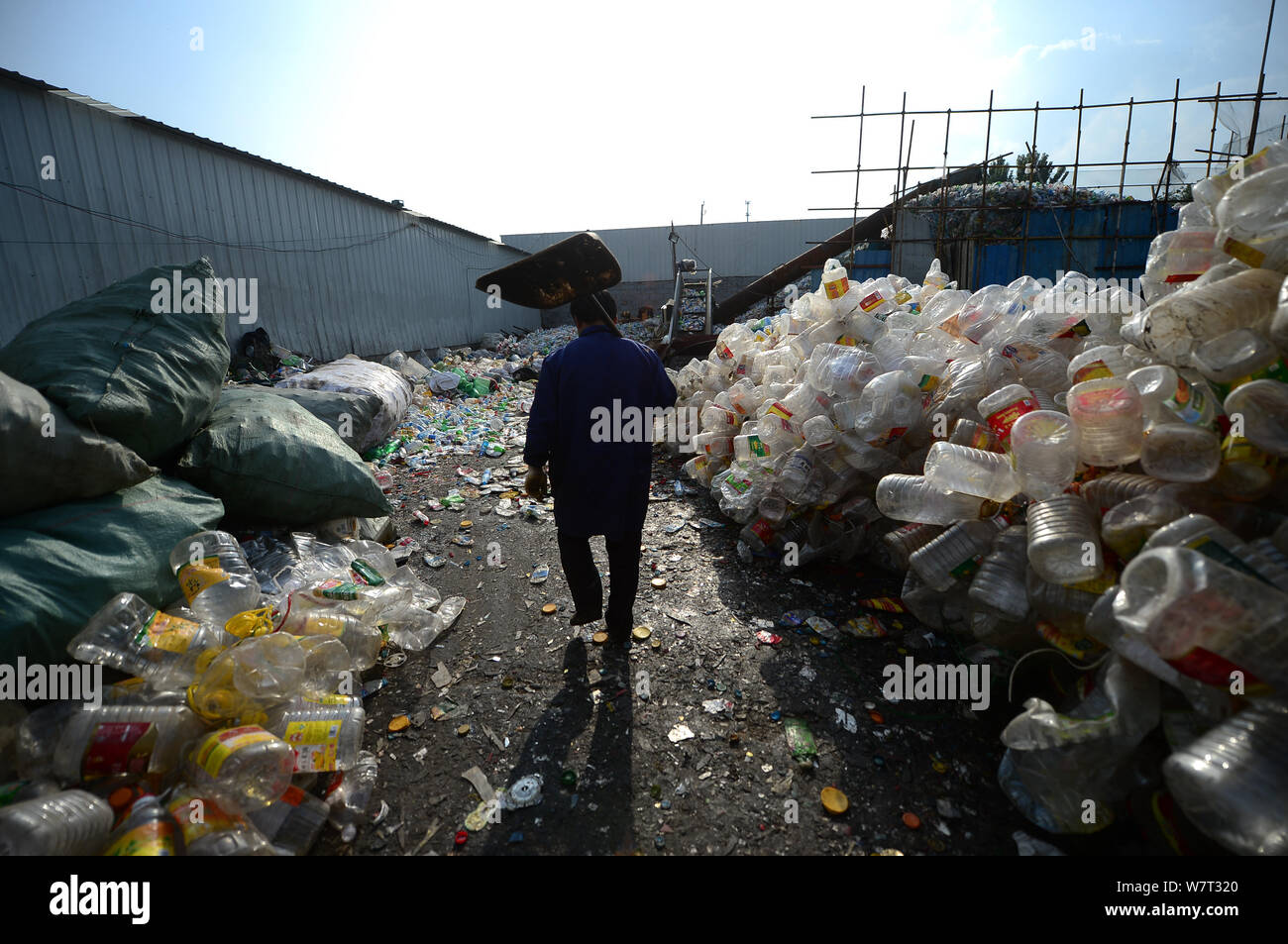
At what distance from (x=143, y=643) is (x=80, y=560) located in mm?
354

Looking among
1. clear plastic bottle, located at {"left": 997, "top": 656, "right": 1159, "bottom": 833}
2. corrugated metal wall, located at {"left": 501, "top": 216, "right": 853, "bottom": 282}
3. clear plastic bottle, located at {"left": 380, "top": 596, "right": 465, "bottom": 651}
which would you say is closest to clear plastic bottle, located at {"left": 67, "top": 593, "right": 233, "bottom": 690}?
clear plastic bottle, located at {"left": 380, "top": 596, "right": 465, "bottom": 651}

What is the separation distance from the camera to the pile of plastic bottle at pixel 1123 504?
1200 millimetres

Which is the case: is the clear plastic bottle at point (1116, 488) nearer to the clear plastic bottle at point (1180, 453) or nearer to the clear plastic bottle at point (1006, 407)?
the clear plastic bottle at point (1180, 453)

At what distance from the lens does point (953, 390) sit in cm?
276

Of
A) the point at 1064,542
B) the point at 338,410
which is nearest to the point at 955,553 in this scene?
the point at 1064,542

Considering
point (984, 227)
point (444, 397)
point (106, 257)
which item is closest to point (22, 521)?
point (106, 257)

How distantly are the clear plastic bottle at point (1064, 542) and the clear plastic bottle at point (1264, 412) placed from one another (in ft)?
1.43

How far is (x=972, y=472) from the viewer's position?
2238mm

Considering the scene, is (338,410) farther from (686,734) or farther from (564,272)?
(686,734)

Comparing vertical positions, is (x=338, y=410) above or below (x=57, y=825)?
above

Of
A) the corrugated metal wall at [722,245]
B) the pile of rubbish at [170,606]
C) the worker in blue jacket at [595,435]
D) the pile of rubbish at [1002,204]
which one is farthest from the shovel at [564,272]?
the corrugated metal wall at [722,245]

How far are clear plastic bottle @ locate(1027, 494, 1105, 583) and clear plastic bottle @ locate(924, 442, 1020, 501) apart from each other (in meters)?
0.27
